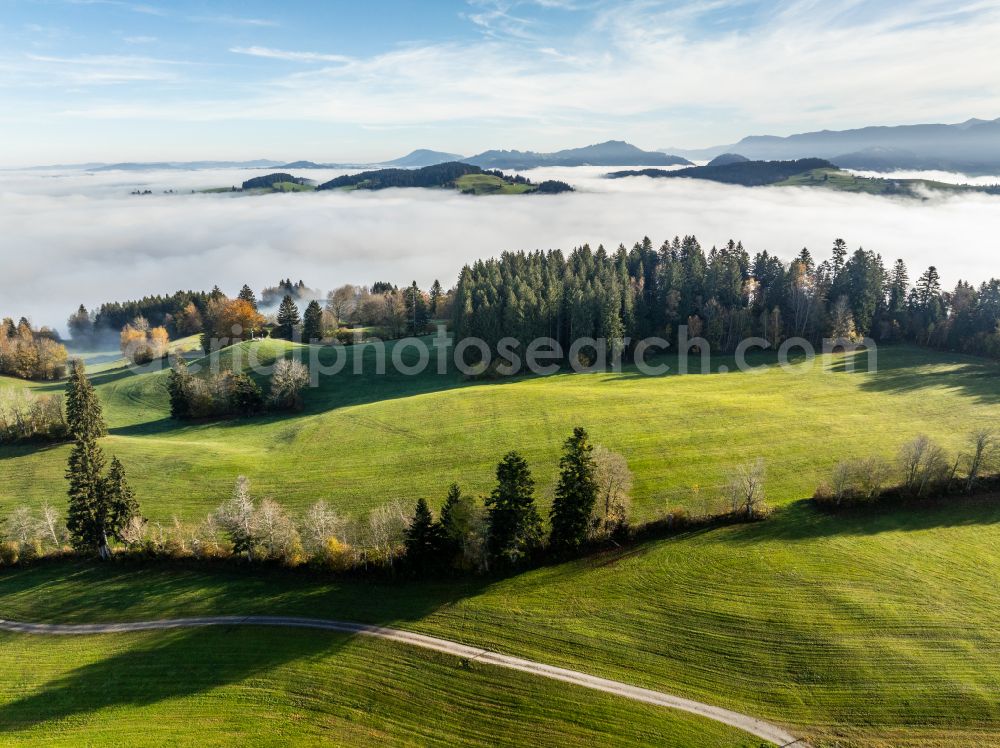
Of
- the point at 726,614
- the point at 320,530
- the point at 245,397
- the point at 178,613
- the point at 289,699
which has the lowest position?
the point at 289,699

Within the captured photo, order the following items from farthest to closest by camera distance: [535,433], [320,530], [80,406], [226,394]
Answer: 1. [226,394]
2. [80,406]
3. [535,433]
4. [320,530]

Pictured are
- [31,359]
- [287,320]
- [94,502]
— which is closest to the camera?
[94,502]

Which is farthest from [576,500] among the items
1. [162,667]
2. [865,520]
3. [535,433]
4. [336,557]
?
[162,667]

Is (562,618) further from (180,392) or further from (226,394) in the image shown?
(180,392)

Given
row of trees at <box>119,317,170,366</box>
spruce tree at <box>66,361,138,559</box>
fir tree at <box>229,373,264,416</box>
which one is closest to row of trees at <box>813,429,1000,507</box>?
spruce tree at <box>66,361,138,559</box>

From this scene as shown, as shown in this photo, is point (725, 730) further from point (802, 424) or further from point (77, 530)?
point (77, 530)

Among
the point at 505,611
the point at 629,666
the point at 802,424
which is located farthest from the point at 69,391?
the point at 802,424
